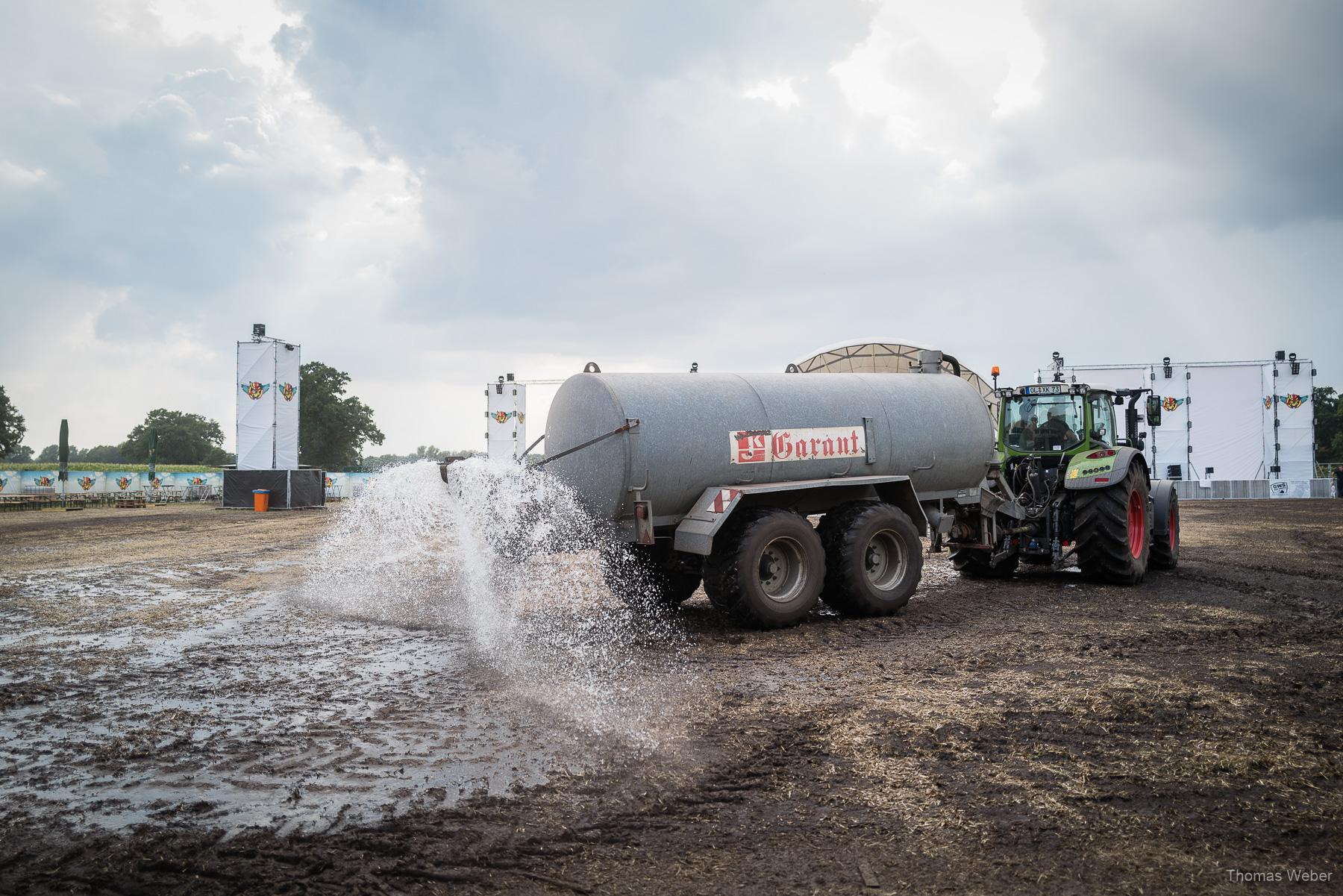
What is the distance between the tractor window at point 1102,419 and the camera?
39.0ft

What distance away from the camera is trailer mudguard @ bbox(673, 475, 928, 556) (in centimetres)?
796

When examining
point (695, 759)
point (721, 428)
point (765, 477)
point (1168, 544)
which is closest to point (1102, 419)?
point (1168, 544)

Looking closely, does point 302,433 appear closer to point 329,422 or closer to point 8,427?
point 329,422

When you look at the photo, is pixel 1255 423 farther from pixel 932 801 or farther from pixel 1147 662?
pixel 932 801

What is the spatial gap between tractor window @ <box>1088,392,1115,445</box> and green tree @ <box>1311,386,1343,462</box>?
207 feet

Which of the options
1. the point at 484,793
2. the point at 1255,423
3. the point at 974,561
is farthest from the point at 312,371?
the point at 484,793

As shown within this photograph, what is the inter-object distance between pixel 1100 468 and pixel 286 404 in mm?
25595

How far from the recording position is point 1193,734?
5.01 meters

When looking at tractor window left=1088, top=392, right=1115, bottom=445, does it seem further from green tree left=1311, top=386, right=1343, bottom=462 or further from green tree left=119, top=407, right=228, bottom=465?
green tree left=119, top=407, right=228, bottom=465

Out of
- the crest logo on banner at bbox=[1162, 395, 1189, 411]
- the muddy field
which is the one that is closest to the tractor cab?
the muddy field

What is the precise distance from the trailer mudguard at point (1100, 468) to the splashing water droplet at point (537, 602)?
5165mm

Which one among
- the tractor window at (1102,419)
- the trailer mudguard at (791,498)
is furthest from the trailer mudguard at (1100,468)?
the trailer mudguard at (791,498)

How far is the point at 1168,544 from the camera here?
40.2 ft

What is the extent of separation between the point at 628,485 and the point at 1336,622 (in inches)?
254
